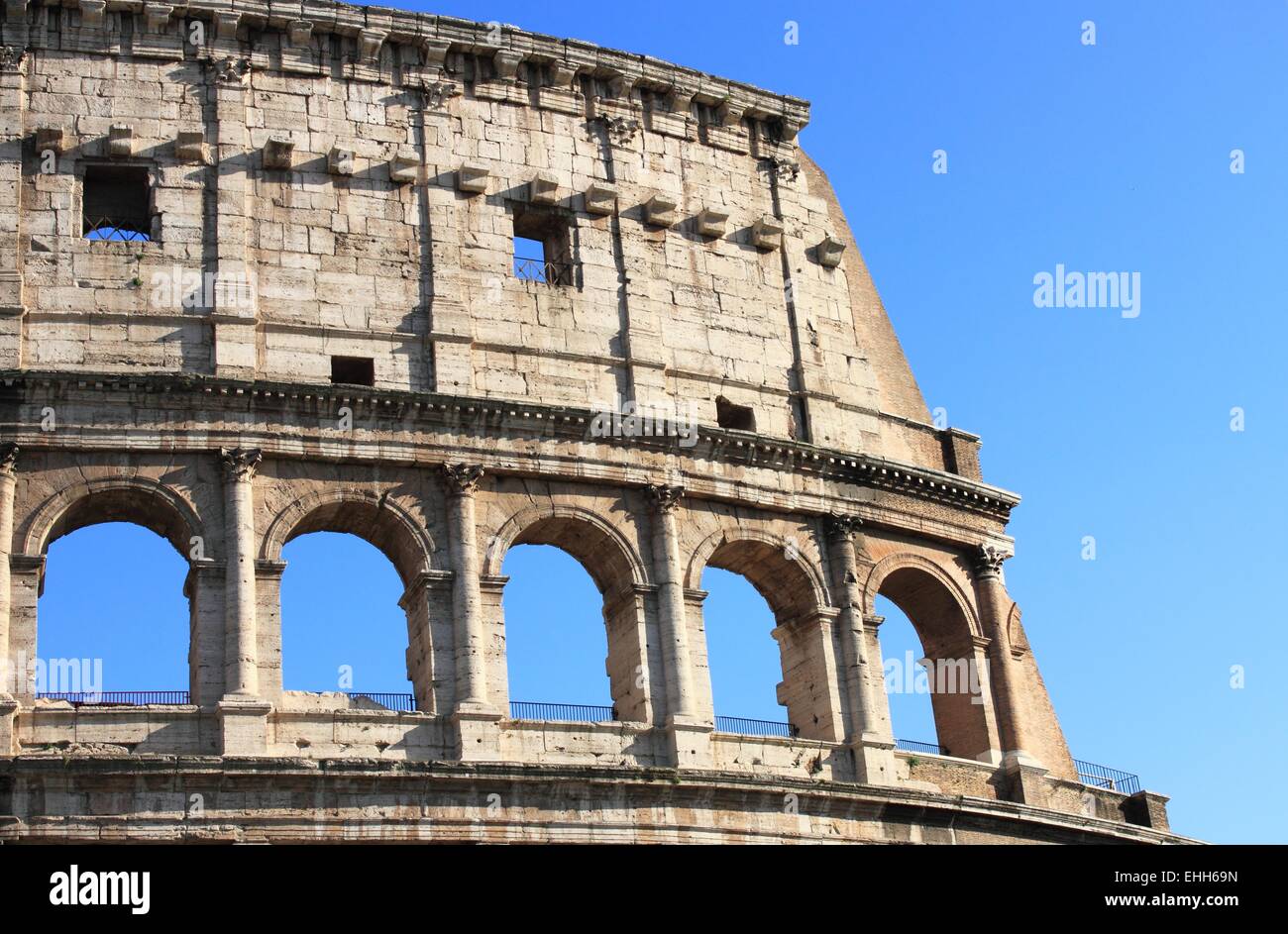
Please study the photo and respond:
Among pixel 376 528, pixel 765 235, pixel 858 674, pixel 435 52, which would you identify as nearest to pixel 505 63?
pixel 435 52

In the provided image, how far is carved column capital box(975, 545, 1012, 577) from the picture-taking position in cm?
3300

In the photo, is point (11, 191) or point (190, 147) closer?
point (11, 191)

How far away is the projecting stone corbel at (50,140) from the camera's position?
29.3 m

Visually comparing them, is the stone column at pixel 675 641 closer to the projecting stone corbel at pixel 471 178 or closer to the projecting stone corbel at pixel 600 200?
the projecting stone corbel at pixel 600 200

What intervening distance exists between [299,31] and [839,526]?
1035 cm

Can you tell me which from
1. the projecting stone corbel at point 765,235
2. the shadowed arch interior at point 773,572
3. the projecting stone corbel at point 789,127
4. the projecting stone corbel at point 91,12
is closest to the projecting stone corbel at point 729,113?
the projecting stone corbel at point 789,127

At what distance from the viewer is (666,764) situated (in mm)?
28469

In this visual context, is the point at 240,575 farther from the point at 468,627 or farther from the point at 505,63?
the point at 505,63

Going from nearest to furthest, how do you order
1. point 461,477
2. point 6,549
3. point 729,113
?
1. point 6,549
2. point 461,477
3. point 729,113

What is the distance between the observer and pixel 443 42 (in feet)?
104
